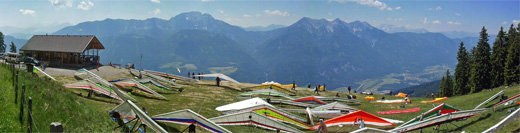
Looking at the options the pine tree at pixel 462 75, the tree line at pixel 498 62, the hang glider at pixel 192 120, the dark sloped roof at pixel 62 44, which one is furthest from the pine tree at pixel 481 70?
the dark sloped roof at pixel 62 44

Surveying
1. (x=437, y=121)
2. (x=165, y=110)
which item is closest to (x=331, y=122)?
(x=437, y=121)

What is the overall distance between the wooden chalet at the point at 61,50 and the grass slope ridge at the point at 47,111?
3860 centimetres

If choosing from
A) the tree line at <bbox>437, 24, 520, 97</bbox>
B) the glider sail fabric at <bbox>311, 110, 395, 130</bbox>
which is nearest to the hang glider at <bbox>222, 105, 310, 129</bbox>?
the glider sail fabric at <bbox>311, 110, 395, 130</bbox>

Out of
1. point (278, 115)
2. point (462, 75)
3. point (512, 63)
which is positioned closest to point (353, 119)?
point (278, 115)

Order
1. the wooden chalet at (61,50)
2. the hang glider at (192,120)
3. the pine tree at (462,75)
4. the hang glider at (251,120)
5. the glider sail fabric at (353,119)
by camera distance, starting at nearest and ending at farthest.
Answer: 1. the hang glider at (192,120)
2. the hang glider at (251,120)
3. the glider sail fabric at (353,119)
4. the wooden chalet at (61,50)
5. the pine tree at (462,75)

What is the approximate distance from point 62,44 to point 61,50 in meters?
2.08

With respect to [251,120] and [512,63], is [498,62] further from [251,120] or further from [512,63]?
[251,120]

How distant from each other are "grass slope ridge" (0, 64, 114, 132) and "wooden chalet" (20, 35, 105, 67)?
3860cm

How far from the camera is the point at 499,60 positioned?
54875mm

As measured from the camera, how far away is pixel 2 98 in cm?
1263

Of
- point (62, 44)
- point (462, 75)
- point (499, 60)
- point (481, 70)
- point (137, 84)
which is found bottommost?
point (462, 75)

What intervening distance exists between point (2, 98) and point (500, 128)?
22.3 m

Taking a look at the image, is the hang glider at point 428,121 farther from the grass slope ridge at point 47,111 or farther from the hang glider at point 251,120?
the grass slope ridge at point 47,111

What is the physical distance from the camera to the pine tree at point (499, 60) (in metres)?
53.9
